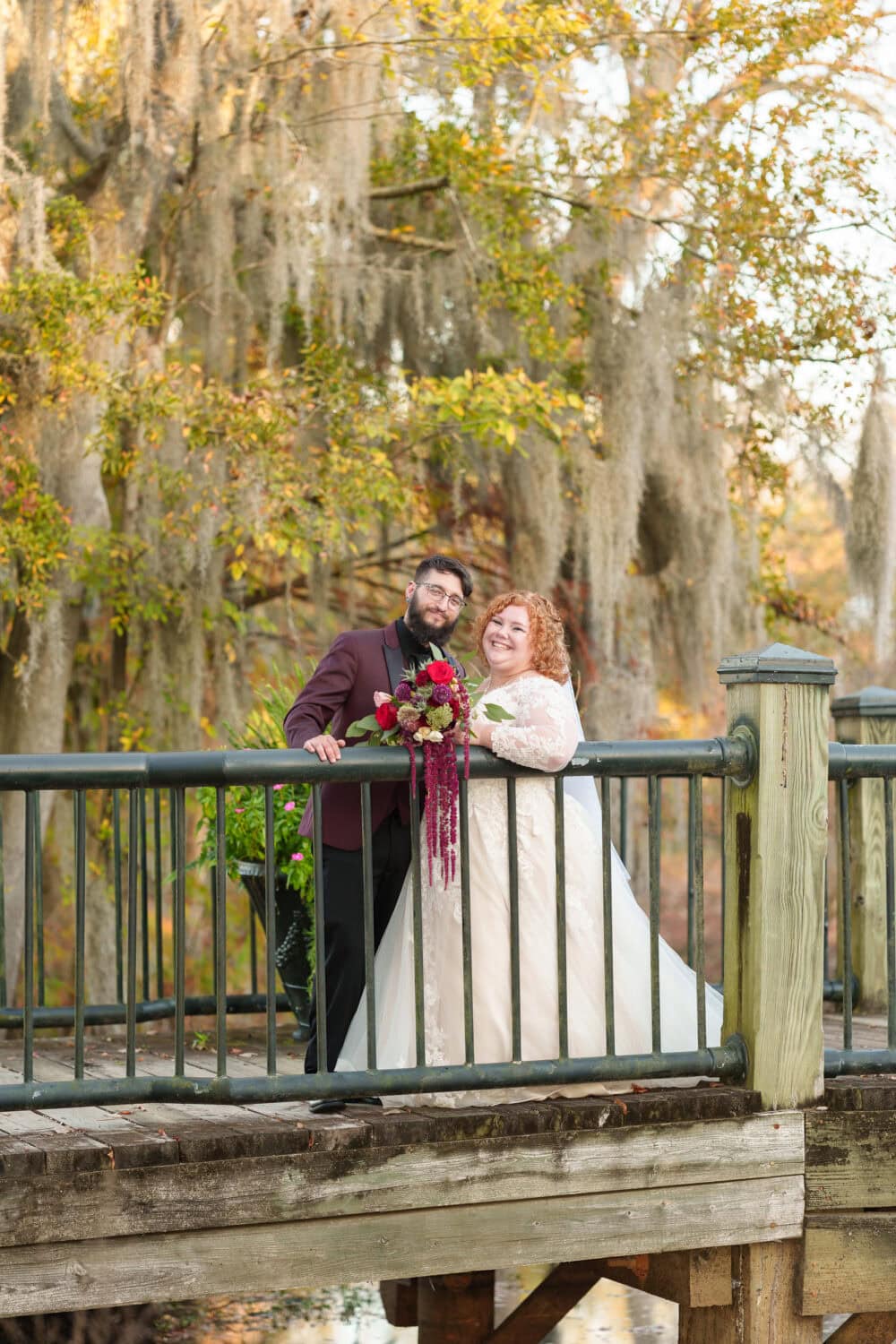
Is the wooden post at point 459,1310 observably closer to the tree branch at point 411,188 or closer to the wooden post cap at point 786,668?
the wooden post cap at point 786,668

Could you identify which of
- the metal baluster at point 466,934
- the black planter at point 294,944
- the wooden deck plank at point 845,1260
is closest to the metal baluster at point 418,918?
the metal baluster at point 466,934

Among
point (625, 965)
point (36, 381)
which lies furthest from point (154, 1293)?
point (36, 381)

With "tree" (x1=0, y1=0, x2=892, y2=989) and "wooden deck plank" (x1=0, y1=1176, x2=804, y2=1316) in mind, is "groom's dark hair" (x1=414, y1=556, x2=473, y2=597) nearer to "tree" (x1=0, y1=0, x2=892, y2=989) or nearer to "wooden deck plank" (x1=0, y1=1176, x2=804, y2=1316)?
"wooden deck plank" (x1=0, y1=1176, x2=804, y2=1316)

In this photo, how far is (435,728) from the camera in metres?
3.93

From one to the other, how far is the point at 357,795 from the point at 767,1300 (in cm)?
177

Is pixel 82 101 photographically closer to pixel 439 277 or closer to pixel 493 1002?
pixel 439 277

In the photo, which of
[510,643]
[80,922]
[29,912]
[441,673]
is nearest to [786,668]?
[510,643]

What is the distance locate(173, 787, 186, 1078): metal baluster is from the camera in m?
3.61

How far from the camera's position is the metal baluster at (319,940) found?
3799mm

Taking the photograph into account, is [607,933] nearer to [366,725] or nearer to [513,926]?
[513,926]

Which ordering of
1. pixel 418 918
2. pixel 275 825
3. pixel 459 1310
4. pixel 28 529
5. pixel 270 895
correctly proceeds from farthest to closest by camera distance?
pixel 28 529
pixel 459 1310
pixel 275 825
pixel 418 918
pixel 270 895

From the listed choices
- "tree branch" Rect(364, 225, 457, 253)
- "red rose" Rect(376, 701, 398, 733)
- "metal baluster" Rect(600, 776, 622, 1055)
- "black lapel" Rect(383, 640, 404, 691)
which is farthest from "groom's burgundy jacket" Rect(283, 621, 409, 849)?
"tree branch" Rect(364, 225, 457, 253)

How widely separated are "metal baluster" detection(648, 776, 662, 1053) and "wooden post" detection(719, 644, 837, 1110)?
0.28 m

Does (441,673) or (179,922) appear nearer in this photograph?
(179,922)
